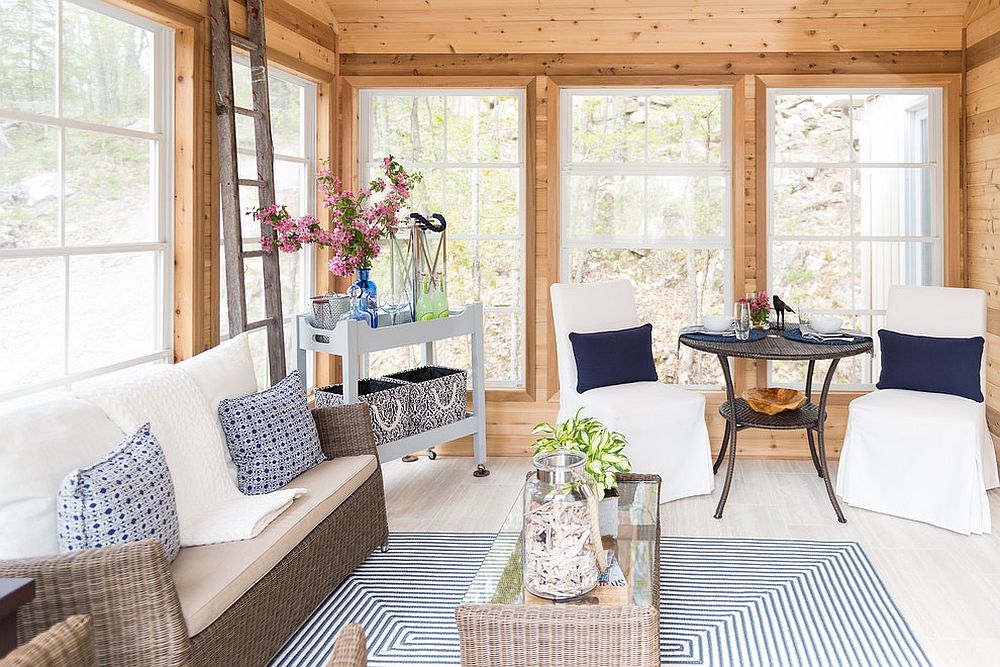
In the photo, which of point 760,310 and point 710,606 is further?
point 760,310

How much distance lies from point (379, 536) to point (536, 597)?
1.38 metres

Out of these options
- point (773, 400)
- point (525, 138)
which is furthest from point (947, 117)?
point (525, 138)

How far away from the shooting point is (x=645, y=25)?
5047 millimetres

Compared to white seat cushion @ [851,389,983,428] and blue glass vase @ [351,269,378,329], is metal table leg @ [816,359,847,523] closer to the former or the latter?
white seat cushion @ [851,389,983,428]

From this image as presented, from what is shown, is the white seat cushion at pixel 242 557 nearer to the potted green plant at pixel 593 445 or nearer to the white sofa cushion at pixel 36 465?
the white sofa cushion at pixel 36 465

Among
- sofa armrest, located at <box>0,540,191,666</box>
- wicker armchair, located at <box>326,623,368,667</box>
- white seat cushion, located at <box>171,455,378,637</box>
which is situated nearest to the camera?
wicker armchair, located at <box>326,623,368,667</box>

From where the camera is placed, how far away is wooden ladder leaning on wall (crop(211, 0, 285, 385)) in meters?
3.67

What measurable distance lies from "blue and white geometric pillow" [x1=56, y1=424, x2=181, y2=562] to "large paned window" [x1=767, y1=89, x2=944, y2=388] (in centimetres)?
392

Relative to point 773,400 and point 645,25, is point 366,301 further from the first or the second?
point 645,25

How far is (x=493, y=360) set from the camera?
17.4ft

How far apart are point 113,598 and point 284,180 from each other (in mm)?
3069

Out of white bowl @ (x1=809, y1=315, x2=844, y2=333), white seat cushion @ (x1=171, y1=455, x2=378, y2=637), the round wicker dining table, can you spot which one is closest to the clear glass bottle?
white seat cushion @ (x1=171, y1=455, x2=378, y2=637)

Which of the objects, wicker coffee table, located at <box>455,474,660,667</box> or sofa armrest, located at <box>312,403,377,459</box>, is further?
sofa armrest, located at <box>312,403,377,459</box>

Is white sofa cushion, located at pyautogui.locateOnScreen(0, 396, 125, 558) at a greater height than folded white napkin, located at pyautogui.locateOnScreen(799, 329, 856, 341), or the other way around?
folded white napkin, located at pyautogui.locateOnScreen(799, 329, 856, 341)
